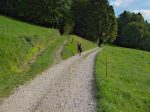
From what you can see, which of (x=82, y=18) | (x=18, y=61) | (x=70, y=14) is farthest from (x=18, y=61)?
(x=82, y=18)

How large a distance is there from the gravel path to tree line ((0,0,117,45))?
3653cm

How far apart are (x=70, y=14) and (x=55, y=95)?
75361mm

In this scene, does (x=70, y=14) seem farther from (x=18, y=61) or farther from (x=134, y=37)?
(x=18, y=61)

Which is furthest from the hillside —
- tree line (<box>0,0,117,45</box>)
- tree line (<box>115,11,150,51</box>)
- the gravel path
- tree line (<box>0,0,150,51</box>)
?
tree line (<box>115,11,150,51</box>)

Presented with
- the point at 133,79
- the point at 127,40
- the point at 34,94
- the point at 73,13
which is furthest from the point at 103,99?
the point at 127,40

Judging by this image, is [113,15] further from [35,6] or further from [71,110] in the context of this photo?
[71,110]

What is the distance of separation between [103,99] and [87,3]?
9055cm

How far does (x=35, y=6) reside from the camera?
85375 mm

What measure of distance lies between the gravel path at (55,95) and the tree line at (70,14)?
3653cm

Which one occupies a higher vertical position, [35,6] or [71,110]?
[35,6]

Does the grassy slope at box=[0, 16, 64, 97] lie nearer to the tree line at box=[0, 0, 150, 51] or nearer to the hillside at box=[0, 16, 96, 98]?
the hillside at box=[0, 16, 96, 98]

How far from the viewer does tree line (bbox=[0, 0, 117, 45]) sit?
8481cm

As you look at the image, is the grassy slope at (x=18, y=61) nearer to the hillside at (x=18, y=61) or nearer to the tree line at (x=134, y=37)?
the hillside at (x=18, y=61)

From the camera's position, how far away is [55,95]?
82.7 ft
